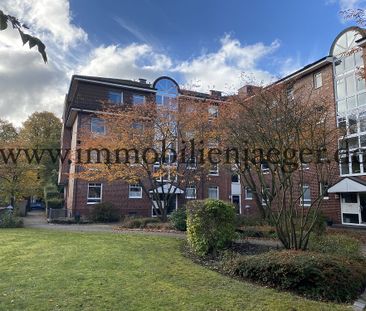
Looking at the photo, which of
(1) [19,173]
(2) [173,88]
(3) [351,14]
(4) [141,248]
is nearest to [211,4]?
(3) [351,14]

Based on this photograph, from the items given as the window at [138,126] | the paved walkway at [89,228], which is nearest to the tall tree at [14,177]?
the paved walkway at [89,228]

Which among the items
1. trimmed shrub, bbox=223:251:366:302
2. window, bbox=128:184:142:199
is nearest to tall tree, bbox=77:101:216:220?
window, bbox=128:184:142:199

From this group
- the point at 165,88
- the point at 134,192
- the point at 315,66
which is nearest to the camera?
the point at 315,66

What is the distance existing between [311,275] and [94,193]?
22.6m

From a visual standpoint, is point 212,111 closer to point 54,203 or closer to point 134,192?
point 134,192

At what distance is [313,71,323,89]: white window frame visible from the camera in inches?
996

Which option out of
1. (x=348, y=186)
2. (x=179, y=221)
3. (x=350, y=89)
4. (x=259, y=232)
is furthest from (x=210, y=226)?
(x=350, y=89)

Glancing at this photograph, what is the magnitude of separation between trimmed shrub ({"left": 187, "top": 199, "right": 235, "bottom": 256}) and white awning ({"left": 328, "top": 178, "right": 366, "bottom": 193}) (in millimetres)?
14155

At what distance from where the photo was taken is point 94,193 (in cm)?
2653

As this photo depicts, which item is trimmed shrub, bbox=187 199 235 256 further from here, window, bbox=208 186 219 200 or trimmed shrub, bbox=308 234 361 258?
window, bbox=208 186 219 200

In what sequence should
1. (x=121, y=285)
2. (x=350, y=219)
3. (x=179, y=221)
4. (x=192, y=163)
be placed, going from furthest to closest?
(x=350, y=219) → (x=192, y=163) → (x=179, y=221) → (x=121, y=285)

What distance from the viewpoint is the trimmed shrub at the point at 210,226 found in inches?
385

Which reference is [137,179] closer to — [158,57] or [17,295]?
[158,57]

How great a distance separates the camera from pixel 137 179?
20109 millimetres
